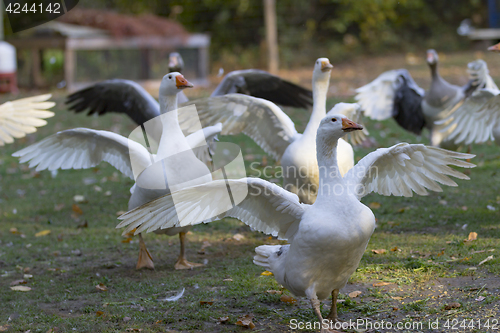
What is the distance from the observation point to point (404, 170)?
3.58 m

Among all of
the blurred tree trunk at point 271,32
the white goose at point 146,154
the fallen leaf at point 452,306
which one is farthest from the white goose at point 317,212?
the blurred tree trunk at point 271,32

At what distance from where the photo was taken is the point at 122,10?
2023 centimetres

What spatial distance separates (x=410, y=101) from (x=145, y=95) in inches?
141

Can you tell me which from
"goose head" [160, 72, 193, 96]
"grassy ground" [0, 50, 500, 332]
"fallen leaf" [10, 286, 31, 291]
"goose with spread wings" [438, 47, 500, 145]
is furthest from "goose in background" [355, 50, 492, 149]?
"fallen leaf" [10, 286, 31, 291]

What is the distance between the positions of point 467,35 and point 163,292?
16.7 metres

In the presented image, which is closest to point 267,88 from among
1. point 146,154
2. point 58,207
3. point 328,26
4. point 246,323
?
point 146,154

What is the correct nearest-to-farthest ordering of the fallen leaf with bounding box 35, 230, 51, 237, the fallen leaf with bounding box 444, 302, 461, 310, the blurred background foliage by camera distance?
the fallen leaf with bounding box 444, 302, 461, 310 < the fallen leaf with bounding box 35, 230, 51, 237 < the blurred background foliage

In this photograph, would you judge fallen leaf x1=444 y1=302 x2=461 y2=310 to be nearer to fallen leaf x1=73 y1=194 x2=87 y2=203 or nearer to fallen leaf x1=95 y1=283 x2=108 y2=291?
fallen leaf x1=95 y1=283 x2=108 y2=291

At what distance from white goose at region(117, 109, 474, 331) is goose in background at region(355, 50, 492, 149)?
342 centimetres

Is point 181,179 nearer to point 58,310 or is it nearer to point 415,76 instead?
point 58,310

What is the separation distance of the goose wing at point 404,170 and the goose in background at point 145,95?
258 cm

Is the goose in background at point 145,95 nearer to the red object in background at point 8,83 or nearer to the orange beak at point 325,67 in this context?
the orange beak at point 325,67

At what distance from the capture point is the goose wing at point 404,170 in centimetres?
331

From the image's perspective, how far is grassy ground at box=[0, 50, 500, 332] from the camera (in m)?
3.29
